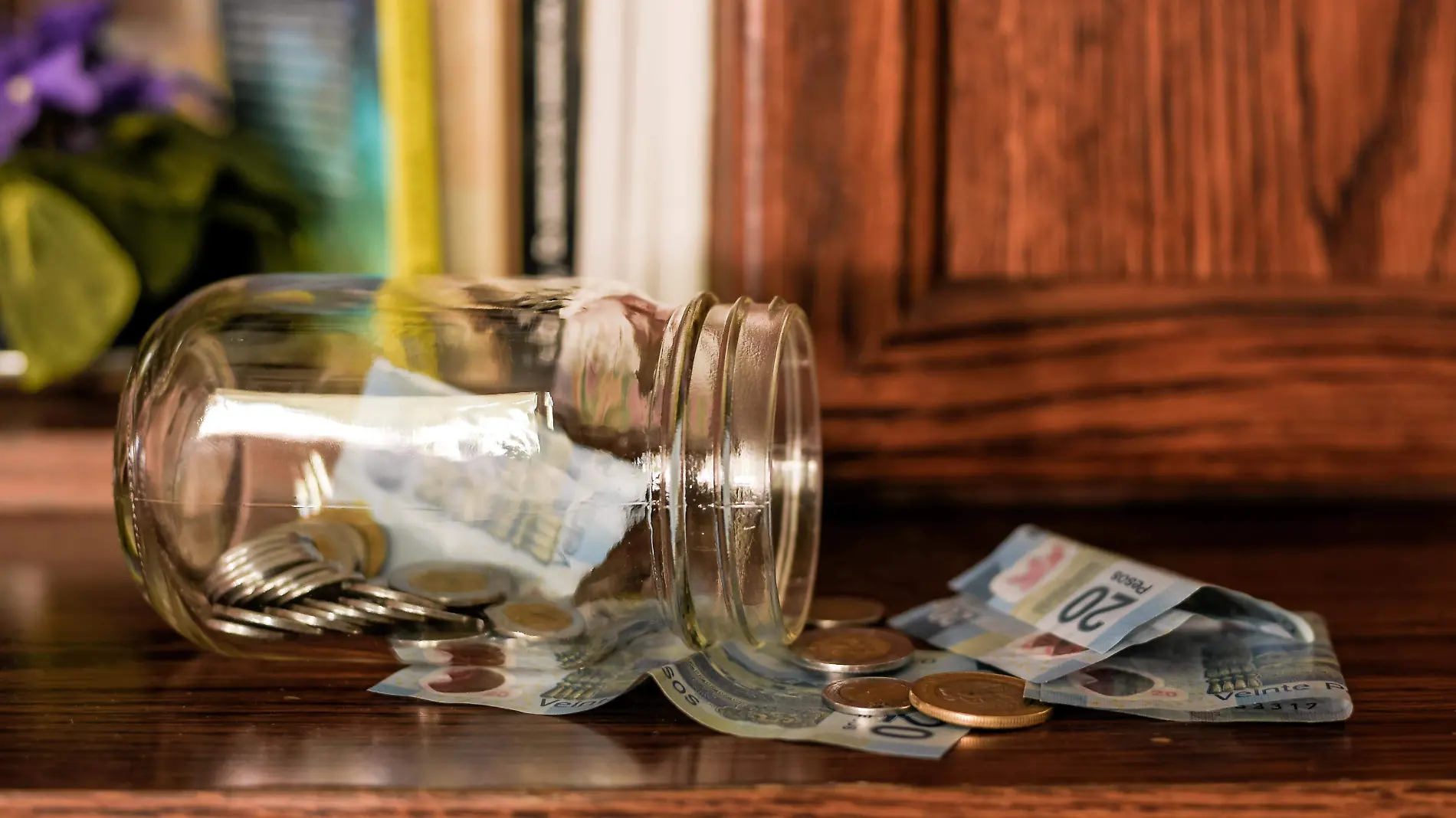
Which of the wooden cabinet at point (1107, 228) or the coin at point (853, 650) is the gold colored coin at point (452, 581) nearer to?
the coin at point (853, 650)

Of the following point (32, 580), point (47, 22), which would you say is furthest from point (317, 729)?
point (47, 22)

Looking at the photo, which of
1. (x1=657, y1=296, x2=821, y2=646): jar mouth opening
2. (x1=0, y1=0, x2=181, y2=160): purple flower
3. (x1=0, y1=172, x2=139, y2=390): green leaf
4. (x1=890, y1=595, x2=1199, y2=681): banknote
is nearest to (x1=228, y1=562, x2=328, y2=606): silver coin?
(x1=657, y1=296, x2=821, y2=646): jar mouth opening

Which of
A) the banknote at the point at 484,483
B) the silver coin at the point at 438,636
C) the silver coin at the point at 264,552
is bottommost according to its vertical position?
the silver coin at the point at 438,636

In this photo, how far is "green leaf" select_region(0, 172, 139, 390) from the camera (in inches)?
28.6

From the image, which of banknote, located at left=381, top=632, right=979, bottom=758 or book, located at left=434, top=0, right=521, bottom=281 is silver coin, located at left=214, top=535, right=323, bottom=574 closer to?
banknote, located at left=381, top=632, right=979, bottom=758

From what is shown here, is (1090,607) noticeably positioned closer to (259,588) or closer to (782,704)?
(782,704)

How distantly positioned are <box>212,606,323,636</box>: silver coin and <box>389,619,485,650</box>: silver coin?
0.03 meters

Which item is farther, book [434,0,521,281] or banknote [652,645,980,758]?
book [434,0,521,281]

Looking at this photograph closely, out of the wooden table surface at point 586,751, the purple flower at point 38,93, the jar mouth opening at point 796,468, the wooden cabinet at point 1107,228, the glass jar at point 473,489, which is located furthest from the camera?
the purple flower at point 38,93

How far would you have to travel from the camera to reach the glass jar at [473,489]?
1.45 feet

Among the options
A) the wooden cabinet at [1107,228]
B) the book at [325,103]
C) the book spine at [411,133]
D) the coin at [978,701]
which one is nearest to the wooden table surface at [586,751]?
the coin at [978,701]

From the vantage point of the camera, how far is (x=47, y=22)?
86 centimetres

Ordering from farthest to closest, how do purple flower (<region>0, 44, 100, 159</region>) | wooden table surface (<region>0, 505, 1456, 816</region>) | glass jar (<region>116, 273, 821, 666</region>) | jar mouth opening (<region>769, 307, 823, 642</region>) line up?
purple flower (<region>0, 44, 100, 159</region>) → jar mouth opening (<region>769, 307, 823, 642</region>) → glass jar (<region>116, 273, 821, 666</region>) → wooden table surface (<region>0, 505, 1456, 816</region>)

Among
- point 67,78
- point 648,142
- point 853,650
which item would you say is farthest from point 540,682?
point 67,78
